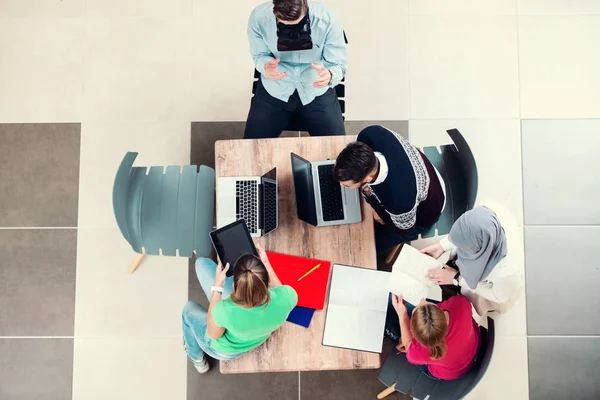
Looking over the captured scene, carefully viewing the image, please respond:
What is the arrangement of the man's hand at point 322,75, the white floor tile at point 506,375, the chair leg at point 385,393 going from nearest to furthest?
1. the man's hand at point 322,75
2. the chair leg at point 385,393
3. the white floor tile at point 506,375

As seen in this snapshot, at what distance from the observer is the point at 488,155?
10.3ft

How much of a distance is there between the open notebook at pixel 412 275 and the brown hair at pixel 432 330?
25cm

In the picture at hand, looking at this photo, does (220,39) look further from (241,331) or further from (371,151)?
(241,331)

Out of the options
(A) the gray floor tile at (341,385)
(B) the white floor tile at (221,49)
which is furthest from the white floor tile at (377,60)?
(A) the gray floor tile at (341,385)

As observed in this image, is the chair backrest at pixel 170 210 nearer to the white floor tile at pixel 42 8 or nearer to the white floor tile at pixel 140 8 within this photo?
the white floor tile at pixel 140 8

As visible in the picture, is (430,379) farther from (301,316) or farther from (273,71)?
(273,71)

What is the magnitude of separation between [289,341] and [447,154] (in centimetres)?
129

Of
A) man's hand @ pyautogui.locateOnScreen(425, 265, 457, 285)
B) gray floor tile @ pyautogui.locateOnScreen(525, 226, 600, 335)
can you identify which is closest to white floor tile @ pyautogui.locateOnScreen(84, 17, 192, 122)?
man's hand @ pyautogui.locateOnScreen(425, 265, 457, 285)

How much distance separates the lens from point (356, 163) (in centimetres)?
198

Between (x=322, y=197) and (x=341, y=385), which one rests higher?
(x=322, y=197)

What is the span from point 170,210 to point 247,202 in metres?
0.59

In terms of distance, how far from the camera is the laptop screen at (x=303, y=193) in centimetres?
220

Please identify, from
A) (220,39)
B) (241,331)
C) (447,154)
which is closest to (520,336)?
(447,154)

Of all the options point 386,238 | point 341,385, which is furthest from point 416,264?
point 341,385
